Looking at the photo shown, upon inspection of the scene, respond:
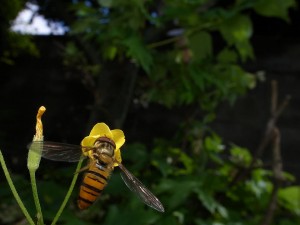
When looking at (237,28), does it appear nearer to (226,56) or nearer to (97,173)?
(226,56)

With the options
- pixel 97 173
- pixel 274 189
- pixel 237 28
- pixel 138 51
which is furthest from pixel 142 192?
pixel 274 189

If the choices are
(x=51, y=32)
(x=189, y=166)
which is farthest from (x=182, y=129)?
(x=51, y=32)

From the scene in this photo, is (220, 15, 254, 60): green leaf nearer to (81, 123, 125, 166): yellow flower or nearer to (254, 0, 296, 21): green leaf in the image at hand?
(254, 0, 296, 21): green leaf

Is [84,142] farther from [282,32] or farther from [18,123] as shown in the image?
[282,32]

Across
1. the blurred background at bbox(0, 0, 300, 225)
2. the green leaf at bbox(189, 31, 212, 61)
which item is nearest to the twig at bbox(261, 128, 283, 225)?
the blurred background at bbox(0, 0, 300, 225)

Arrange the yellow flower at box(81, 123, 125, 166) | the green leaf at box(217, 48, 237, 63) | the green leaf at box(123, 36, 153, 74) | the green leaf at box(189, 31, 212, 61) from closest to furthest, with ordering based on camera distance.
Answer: the yellow flower at box(81, 123, 125, 166) → the green leaf at box(123, 36, 153, 74) → the green leaf at box(189, 31, 212, 61) → the green leaf at box(217, 48, 237, 63)

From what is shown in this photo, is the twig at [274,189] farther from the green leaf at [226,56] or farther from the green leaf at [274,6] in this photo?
the green leaf at [274,6]
